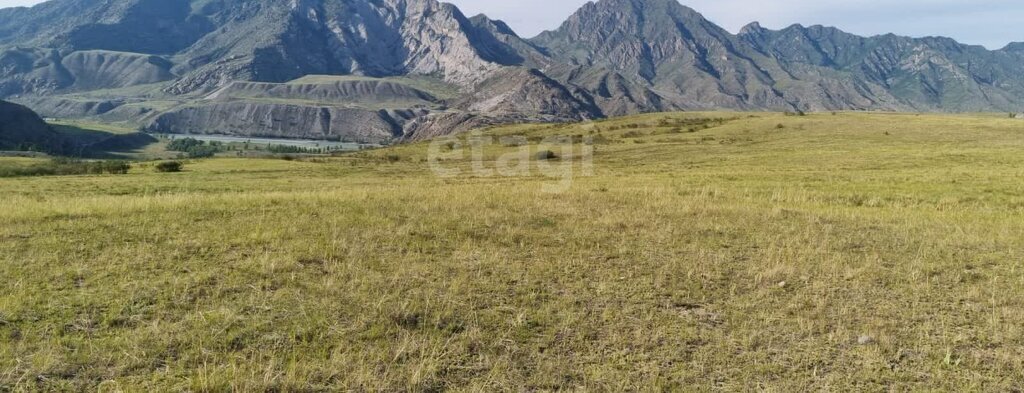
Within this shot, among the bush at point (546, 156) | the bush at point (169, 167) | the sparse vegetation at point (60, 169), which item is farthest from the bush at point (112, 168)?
the bush at point (546, 156)

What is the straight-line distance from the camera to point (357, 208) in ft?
58.9

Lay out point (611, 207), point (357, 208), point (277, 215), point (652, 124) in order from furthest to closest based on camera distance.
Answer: point (652, 124) → point (611, 207) → point (357, 208) → point (277, 215)

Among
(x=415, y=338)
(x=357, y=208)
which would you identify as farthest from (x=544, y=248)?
(x=357, y=208)

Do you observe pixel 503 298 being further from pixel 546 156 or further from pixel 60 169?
pixel 546 156

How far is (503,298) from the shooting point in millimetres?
9242

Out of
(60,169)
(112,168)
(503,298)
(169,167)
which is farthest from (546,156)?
(503,298)

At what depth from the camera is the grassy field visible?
21.6 feet

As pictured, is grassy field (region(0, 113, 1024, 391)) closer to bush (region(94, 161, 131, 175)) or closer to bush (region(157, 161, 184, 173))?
bush (region(157, 161, 184, 173))

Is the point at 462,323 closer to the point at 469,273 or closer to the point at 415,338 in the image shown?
the point at 415,338

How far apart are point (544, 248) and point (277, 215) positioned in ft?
28.3

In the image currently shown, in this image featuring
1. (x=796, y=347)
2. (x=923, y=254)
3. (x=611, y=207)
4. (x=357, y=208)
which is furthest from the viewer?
(x=611, y=207)

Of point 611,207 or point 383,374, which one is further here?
point 611,207

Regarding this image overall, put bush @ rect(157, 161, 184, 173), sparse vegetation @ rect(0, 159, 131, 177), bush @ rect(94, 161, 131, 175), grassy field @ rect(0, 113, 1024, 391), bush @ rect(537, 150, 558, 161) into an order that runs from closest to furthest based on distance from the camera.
Result: grassy field @ rect(0, 113, 1024, 391), sparse vegetation @ rect(0, 159, 131, 177), bush @ rect(94, 161, 131, 175), bush @ rect(157, 161, 184, 173), bush @ rect(537, 150, 558, 161)

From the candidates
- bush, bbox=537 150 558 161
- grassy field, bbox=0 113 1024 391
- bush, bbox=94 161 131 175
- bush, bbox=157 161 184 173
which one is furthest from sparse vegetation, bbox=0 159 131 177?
bush, bbox=537 150 558 161
